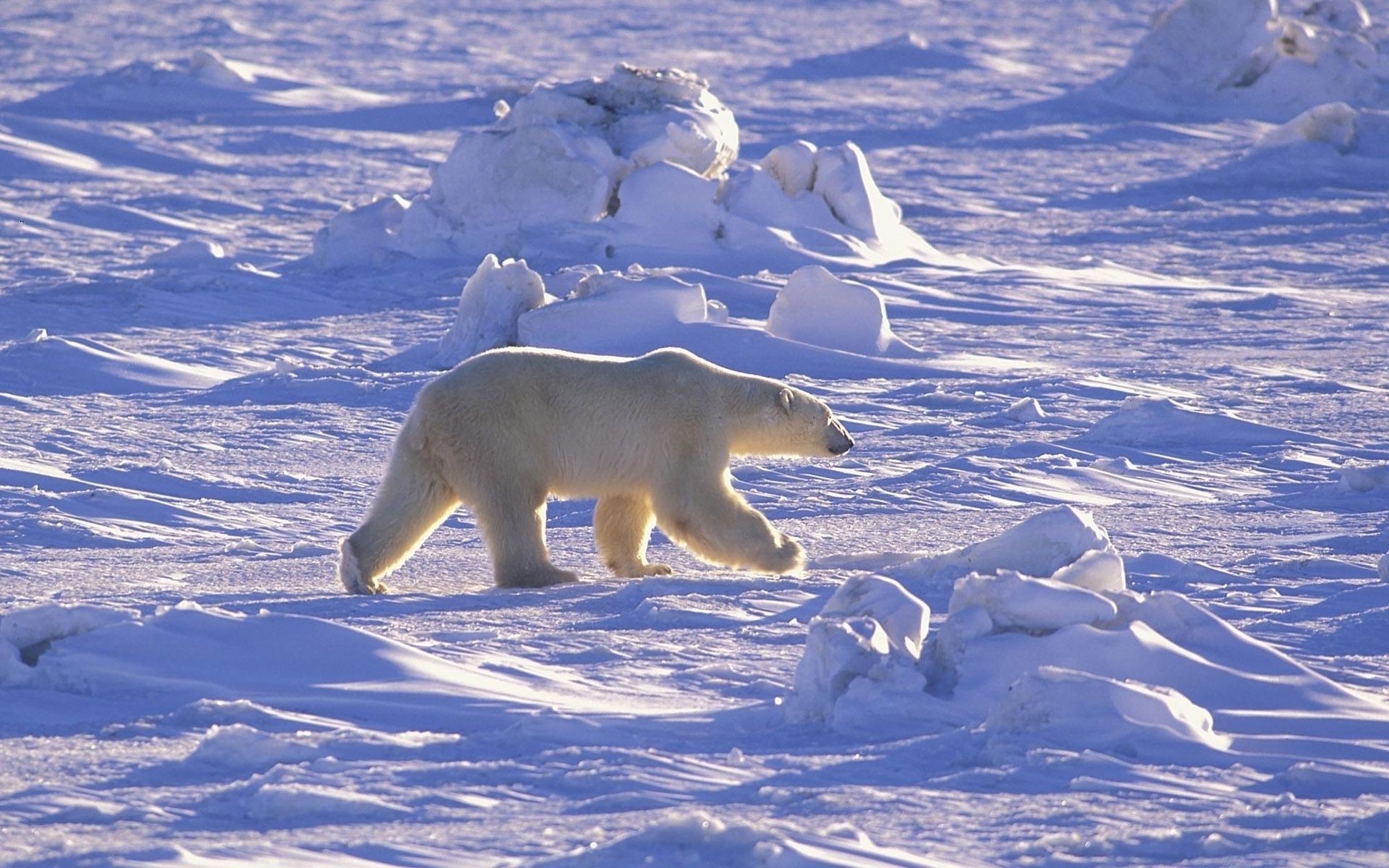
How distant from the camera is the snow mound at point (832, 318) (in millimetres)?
10359

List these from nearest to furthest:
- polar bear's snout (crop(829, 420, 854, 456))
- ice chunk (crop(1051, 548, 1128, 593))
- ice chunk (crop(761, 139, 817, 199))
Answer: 1. ice chunk (crop(1051, 548, 1128, 593))
2. polar bear's snout (crop(829, 420, 854, 456))
3. ice chunk (crop(761, 139, 817, 199))

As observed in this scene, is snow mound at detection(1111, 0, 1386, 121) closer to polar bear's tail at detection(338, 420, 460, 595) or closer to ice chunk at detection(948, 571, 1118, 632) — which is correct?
polar bear's tail at detection(338, 420, 460, 595)

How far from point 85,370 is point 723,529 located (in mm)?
5355

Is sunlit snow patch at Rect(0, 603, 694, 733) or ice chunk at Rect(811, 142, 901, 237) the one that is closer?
sunlit snow patch at Rect(0, 603, 694, 733)

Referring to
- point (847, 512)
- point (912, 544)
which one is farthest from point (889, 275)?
point (912, 544)

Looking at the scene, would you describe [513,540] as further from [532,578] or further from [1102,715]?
[1102,715]

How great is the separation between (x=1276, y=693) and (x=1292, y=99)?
63.2 feet

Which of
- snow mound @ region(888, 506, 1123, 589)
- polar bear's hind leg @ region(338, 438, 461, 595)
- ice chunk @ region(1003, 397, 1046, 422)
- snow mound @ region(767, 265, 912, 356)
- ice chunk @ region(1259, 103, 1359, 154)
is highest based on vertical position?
ice chunk @ region(1259, 103, 1359, 154)

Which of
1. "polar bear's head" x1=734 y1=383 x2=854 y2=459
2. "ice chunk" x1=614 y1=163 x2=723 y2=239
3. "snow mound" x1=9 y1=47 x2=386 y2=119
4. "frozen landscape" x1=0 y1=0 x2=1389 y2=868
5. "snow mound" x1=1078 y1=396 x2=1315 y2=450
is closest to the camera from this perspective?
"frozen landscape" x1=0 y1=0 x2=1389 y2=868

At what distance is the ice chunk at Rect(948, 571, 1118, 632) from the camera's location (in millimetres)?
4238

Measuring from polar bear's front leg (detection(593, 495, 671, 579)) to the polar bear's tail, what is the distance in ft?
1.96

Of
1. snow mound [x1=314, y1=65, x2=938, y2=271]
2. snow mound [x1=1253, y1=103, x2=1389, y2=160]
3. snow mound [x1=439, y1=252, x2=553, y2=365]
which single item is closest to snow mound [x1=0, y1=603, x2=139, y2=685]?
snow mound [x1=439, y1=252, x2=553, y2=365]

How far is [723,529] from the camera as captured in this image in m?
5.79

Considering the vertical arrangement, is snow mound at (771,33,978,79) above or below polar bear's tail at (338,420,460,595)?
above
